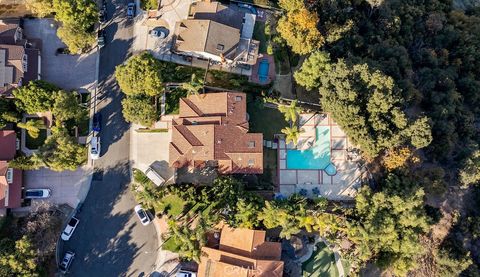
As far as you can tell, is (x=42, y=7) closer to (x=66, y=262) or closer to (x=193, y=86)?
(x=193, y=86)

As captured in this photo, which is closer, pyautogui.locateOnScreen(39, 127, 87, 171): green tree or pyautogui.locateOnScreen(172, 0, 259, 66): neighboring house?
pyautogui.locateOnScreen(39, 127, 87, 171): green tree

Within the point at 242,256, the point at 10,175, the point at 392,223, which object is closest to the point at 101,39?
the point at 10,175

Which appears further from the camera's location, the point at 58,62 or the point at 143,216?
the point at 58,62

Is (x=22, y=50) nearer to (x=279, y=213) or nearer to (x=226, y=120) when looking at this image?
(x=226, y=120)

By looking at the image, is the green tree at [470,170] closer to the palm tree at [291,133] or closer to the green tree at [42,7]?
the palm tree at [291,133]

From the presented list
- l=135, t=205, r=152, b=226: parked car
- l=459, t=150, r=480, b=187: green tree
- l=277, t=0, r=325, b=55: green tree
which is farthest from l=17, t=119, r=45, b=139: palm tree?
l=459, t=150, r=480, b=187: green tree

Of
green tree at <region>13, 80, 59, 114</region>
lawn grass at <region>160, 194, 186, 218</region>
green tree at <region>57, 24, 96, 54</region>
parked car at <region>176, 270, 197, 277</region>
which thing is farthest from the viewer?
green tree at <region>57, 24, 96, 54</region>

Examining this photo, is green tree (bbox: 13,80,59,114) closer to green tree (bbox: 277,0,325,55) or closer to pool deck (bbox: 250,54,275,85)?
pool deck (bbox: 250,54,275,85)
